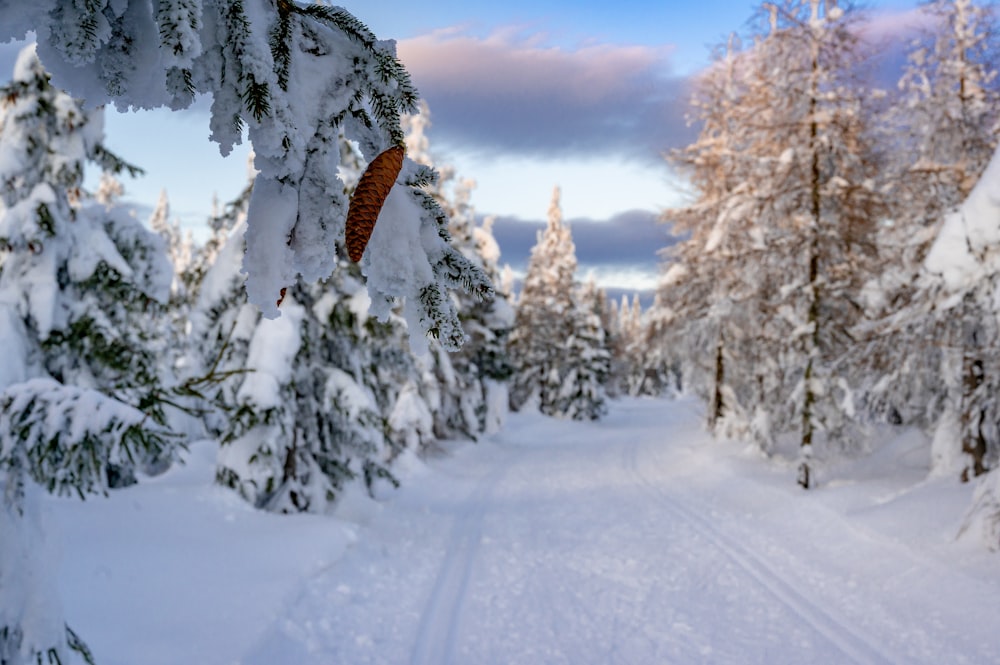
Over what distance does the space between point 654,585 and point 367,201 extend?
7838 mm

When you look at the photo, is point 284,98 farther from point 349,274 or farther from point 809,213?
point 809,213

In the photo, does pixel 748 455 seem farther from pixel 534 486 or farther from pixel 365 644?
pixel 365 644

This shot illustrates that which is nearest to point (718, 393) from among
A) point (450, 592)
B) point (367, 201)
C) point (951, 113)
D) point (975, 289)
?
point (951, 113)

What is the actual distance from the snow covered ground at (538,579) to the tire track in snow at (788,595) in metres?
0.03

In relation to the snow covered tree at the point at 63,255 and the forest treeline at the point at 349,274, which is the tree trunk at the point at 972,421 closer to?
the forest treeline at the point at 349,274

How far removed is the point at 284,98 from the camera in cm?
136

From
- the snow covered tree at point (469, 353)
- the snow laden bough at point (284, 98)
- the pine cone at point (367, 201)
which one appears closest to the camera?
the snow laden bough at point (284, 98)

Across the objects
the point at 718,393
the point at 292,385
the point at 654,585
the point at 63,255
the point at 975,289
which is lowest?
the point at 654,585

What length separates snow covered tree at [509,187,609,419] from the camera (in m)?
40.7

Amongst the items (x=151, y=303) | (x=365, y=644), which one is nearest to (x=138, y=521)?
(x=151, y=303)

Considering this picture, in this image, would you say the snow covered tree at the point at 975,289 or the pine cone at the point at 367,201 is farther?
the snow covered tree at the point at 975,289

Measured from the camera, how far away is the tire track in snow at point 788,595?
6.04m

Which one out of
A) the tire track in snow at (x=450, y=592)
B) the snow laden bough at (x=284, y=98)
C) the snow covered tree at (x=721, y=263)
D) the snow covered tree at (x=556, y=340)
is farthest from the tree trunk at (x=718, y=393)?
the snow laden bough at (x=284, y=98)

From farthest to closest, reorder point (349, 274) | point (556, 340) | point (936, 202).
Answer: point (556, 340) → point (936, 202) → point (349, 274)
